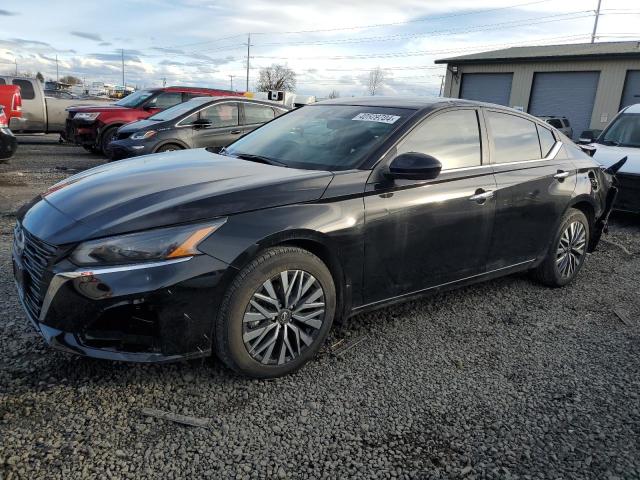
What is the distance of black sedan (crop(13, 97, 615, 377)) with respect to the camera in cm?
249

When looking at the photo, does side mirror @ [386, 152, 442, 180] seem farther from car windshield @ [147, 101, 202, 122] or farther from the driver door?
car windshield @ [147, 101, 202, 122]

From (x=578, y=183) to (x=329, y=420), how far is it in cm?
331

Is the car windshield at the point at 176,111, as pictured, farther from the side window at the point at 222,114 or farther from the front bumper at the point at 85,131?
the front bumper at the point at 85,131

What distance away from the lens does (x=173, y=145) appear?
8.85 metres

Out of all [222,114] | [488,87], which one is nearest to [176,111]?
[222,114]

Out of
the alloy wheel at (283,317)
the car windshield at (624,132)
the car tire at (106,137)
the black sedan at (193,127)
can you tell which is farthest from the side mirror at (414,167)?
the car tire at (106,137)

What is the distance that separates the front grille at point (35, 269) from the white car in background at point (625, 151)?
6906 millimetres

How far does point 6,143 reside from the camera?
9125 millimetres

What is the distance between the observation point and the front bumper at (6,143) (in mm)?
9047

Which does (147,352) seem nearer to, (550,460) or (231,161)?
(231,161)

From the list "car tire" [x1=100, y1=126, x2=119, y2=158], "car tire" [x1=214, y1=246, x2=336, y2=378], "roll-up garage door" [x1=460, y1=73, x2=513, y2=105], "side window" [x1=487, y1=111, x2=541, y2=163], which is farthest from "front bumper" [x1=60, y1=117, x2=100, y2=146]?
"roll-up garage door" [x1=460, y1=73, x2=513, y2=105]

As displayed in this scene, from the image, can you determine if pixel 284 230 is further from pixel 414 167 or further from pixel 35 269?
pixel 35 269

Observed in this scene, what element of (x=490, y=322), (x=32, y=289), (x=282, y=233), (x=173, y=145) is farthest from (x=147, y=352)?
(x=173, y=145)

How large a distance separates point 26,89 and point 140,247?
14.7m
